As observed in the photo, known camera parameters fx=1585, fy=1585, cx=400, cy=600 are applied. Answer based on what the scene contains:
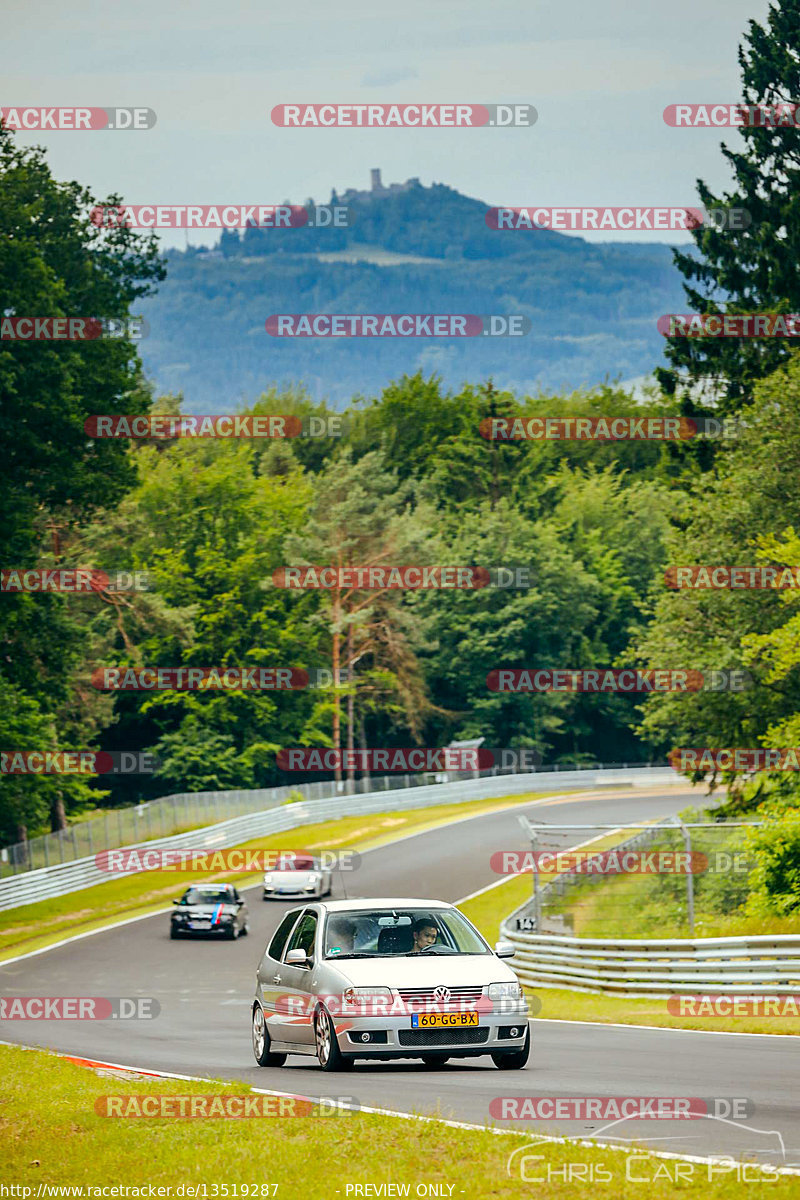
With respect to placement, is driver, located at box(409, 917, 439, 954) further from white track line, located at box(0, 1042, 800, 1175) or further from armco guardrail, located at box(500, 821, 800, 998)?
armco guardrail, located at box(500, 821, 800, 998)

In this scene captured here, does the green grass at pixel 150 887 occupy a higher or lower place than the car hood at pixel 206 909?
lower

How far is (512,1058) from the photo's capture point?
12.8 m

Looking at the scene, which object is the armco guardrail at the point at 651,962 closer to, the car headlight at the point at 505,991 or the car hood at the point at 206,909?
the car headlight at the point at 505,991

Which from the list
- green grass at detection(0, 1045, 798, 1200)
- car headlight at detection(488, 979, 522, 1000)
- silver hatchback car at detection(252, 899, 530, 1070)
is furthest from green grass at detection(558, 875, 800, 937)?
green grass at detection(0, 1045, 798, 1200)

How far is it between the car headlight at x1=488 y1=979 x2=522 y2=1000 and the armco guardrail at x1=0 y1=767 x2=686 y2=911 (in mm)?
33782

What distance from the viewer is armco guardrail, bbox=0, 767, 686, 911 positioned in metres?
46.3

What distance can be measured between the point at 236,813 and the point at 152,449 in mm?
35759

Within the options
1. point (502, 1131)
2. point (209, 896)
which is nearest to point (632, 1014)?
point (502, 1131)

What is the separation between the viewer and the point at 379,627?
86.9 metres

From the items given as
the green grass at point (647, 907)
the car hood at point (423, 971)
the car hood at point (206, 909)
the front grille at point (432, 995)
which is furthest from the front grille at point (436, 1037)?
the car hood at point (206, 909)

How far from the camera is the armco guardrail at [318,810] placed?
46281 millimetres

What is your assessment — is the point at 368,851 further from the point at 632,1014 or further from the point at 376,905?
the point at 376,905

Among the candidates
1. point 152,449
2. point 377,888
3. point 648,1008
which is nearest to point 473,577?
point 152,449

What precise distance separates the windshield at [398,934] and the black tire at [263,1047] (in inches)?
56.9
